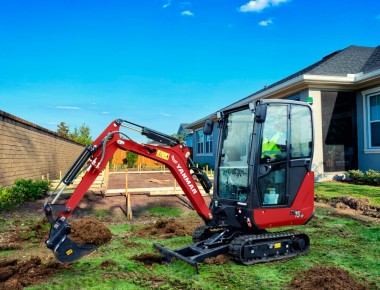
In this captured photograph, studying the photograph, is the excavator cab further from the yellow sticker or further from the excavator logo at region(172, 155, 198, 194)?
the yellow sticker

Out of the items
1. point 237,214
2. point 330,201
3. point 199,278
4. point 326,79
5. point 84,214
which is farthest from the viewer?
point 326,79

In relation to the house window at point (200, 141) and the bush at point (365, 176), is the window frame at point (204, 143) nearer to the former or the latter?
the house window at point (200, 141)

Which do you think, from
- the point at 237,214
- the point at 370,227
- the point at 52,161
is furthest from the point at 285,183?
the point at 52,161

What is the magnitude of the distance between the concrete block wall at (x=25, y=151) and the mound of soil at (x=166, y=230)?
5153 millimetres

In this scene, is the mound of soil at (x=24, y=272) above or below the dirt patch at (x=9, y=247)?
above

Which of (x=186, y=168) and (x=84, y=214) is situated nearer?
(x=186, y=168)

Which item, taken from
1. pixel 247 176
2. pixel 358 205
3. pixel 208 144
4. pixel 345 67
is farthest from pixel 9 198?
pixel 208 144

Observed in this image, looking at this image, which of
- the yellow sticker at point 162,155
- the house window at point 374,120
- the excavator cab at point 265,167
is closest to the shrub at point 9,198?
the yellow sticker at point 162,155

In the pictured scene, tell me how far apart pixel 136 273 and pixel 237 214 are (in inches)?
65.2

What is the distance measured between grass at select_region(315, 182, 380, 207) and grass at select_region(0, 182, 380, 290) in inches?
144

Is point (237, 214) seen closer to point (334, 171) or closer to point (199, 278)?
point (199, 278)

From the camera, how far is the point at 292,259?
515 cm

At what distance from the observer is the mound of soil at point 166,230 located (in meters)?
6.88

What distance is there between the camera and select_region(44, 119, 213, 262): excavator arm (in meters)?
4.30
